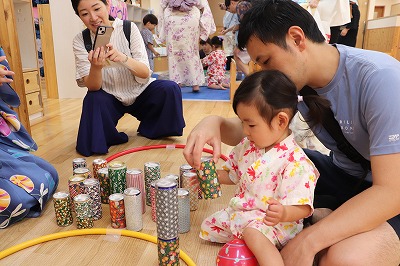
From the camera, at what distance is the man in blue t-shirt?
73 cm

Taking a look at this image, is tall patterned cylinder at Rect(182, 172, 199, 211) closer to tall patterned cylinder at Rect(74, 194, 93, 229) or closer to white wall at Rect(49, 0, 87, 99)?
tall patterned cylinder at Rect(74, 194, 93, 229)

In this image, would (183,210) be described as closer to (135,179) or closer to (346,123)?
(135,179)

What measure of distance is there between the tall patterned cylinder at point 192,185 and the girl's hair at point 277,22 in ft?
1.63

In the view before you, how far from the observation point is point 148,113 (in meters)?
2.17

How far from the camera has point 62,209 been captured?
3.74 ft

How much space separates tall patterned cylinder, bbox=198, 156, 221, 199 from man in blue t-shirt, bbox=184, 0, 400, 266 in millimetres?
44

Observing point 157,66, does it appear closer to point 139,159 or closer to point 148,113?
point 148,113

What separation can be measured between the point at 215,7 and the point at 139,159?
25.8 feet

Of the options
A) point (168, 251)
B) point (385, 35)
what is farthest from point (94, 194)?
point (385, 35)

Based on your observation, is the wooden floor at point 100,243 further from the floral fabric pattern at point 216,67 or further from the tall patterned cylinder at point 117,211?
the floral fabric pattern at point 216,67

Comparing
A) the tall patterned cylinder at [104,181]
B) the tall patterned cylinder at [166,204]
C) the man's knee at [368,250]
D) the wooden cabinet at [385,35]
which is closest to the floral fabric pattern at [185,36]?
the tall patterned cylinder at [104,181]

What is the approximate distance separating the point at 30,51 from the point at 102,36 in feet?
4.78

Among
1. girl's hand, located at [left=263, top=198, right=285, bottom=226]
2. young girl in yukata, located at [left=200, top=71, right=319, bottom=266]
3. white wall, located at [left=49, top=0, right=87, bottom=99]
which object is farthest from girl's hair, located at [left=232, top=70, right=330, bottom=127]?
white wall, located at [left=49, top=0, right=87, bottom=99]

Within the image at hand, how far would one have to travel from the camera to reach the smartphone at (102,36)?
5.32ft
